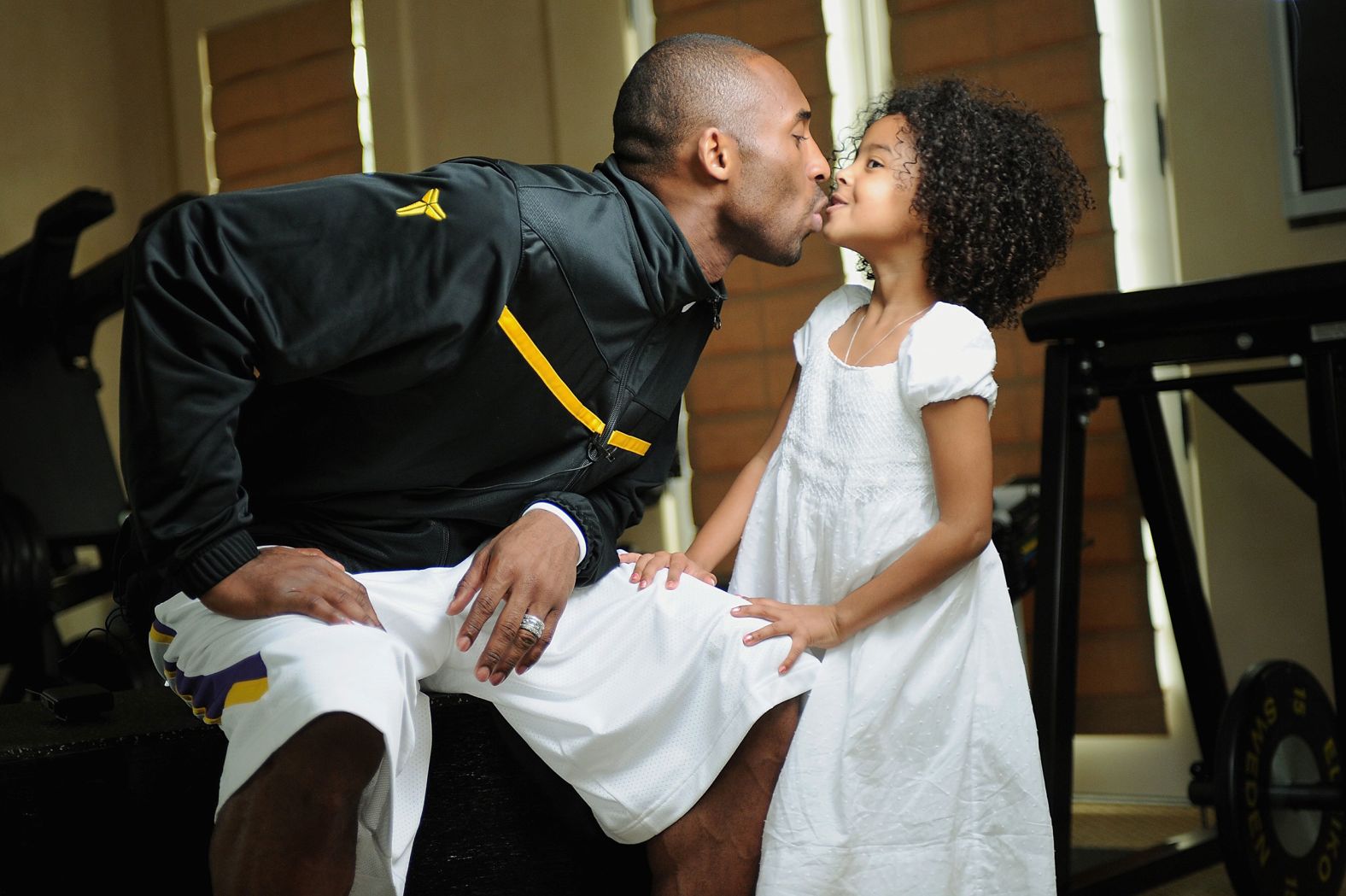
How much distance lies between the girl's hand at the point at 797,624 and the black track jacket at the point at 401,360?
0.21 meters

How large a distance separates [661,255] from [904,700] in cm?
62

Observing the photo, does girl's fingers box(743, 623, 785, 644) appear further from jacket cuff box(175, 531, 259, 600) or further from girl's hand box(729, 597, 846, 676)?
jacket cuff box(175, 531, 259, 600)

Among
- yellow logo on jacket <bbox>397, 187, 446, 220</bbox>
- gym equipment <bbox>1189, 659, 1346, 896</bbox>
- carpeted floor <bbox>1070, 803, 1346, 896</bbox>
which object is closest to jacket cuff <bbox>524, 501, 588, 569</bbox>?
yellow logo on jacket <bbox>397, 187, 446, 220</bbox>

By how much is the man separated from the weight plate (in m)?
1.04

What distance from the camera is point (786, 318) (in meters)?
3.47

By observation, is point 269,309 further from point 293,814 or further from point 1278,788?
point 1278,788

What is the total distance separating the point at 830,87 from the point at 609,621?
2287mm

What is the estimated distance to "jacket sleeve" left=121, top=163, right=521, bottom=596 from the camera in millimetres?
1184

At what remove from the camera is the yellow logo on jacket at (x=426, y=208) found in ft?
4.32

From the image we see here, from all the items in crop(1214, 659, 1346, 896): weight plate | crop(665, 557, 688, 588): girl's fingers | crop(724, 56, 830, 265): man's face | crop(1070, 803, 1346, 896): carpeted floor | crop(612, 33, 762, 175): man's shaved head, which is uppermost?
crop(612, 33, 762, 175): man's shaved head

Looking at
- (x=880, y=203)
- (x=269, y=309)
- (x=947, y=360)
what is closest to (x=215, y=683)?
(x=269, y=309)

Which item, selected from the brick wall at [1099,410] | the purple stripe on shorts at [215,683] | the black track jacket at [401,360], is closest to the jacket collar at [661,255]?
the black track jacket at [401,360]

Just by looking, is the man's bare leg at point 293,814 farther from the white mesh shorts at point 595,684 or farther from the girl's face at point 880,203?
the girl's face at point 880,203

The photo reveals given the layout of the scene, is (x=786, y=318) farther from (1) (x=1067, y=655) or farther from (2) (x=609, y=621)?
(2) (x=609, y=621)
